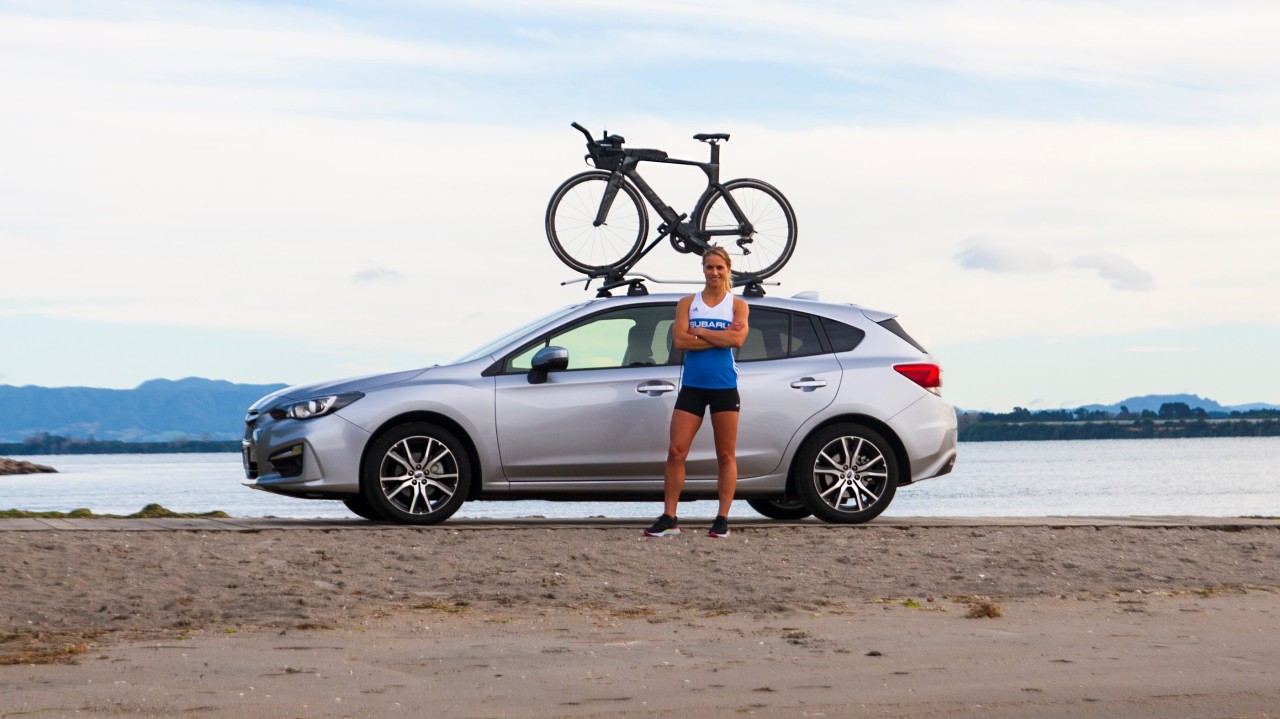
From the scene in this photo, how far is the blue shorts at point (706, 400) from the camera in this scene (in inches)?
400

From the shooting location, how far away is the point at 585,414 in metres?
10.9

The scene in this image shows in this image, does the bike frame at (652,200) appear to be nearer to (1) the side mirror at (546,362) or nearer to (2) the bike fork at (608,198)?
(2) the bike fork at (608,198)

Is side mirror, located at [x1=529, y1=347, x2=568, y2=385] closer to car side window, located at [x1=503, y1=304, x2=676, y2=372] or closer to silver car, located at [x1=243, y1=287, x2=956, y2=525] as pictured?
silver car, located at [x1=243, y1=287, x2=956, y2=525]

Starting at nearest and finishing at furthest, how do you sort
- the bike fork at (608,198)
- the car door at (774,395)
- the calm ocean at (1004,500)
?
the car door at (774,395), the bike fork at (608,198), the calm ocean at (1004,500)

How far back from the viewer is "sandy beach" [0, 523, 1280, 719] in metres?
5.66

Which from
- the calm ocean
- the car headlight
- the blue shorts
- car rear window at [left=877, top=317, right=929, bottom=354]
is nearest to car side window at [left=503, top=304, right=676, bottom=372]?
the blue shorts

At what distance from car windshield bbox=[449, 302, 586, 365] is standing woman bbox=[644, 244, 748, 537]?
1372 mm

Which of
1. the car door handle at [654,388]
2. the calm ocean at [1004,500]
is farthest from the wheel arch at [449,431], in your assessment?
the calm ocean at [1004,500]

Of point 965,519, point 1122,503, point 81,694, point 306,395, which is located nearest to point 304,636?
point 81,694

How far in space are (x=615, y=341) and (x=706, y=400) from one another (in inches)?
49.6

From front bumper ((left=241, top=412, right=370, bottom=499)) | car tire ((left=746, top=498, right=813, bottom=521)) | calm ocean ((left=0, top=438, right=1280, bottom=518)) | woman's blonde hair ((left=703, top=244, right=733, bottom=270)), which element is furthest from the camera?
calm ocean ((left=0, top=438, right=1280, bottom=518))

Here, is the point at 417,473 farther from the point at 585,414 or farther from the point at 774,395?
the point at 774,395

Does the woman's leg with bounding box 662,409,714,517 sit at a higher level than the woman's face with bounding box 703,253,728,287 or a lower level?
lower

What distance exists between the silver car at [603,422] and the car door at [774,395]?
11 mm
